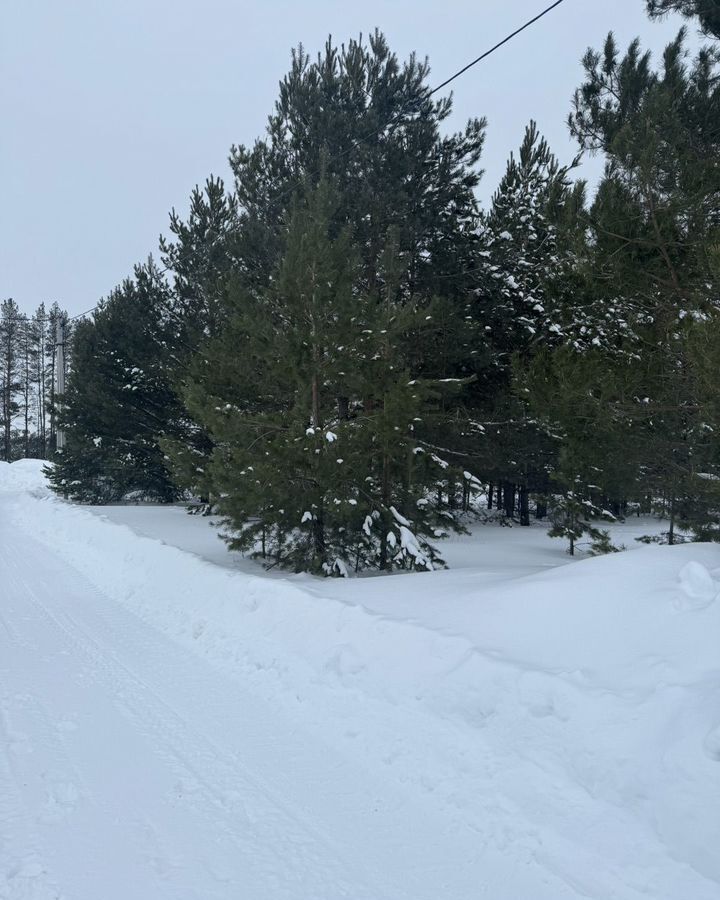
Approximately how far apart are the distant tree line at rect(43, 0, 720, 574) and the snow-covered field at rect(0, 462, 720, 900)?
103 inches

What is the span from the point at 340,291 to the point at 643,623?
20.1ft

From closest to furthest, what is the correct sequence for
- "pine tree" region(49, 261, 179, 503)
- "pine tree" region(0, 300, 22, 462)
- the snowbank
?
"pine tree" region(49, 261, 179, 503)
the snowbank
"pine tree" region(0, 300, 22, 462)

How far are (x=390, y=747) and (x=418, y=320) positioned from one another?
6.99 meters

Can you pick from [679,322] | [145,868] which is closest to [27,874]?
[145,868]

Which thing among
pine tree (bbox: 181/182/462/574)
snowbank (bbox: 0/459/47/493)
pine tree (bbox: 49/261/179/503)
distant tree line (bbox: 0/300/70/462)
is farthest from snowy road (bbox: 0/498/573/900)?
distant tree line (bbox: 0/300/70/462)

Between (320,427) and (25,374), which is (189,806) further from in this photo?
(25,374)

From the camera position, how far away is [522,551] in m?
14.7

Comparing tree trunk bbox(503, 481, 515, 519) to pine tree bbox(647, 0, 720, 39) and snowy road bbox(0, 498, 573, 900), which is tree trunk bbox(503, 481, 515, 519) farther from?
snowy road bbox(0, 498, 573, 900)

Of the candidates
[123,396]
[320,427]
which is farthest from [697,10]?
[123,396]

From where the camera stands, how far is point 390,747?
4352 mm

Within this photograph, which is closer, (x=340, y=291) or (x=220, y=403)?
(x=340, y=291)

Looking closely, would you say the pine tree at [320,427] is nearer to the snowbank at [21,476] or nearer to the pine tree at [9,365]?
the snowbank at [21,476]

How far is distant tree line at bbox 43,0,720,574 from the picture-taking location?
8531 mm

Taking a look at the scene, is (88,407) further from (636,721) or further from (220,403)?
(636,721)
